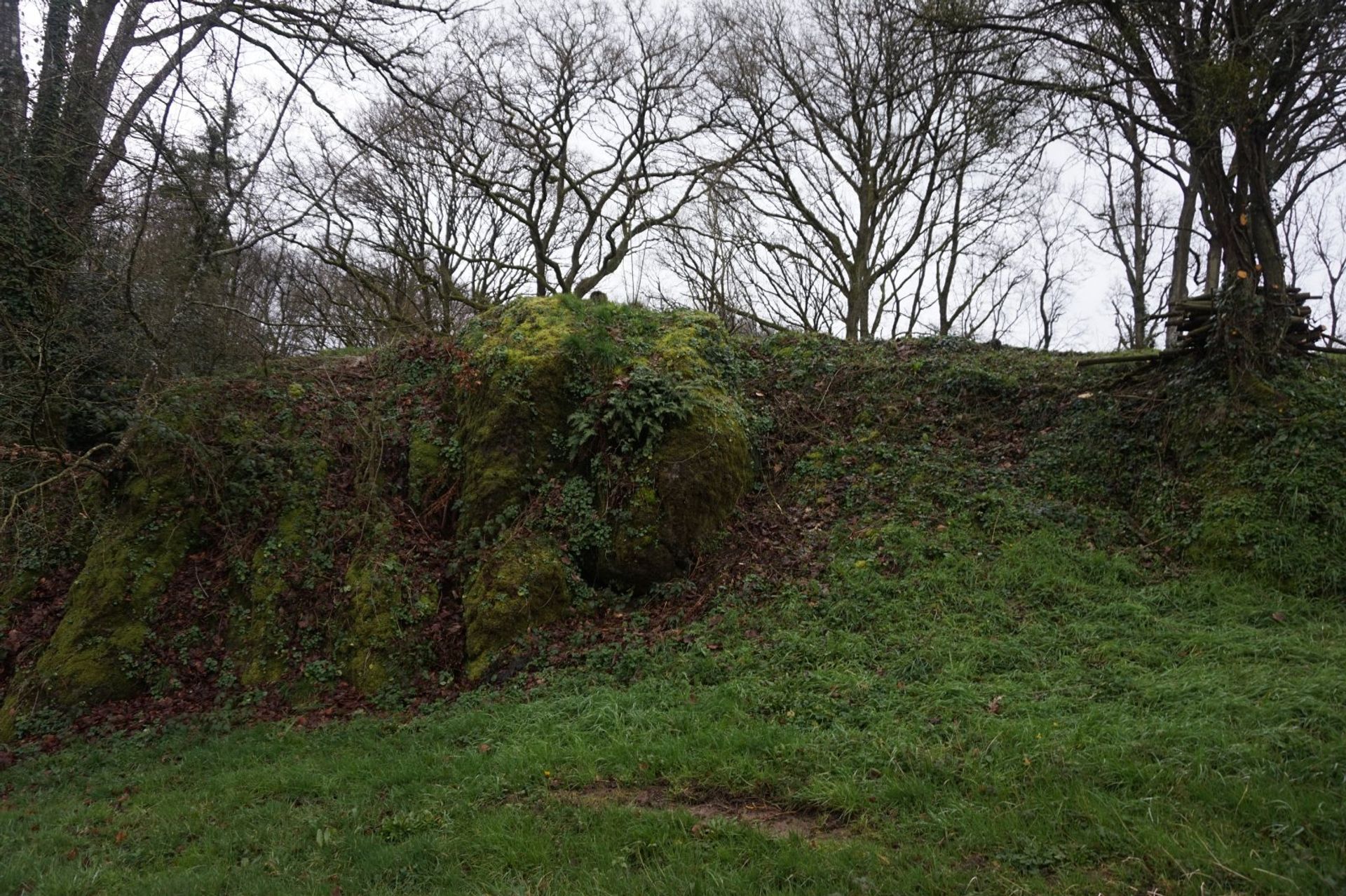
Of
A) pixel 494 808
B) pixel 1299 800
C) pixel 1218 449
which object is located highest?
pixel 1218 449

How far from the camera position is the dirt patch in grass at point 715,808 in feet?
13.2

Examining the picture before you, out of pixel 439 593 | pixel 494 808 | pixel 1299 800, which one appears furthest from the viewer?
pixel 439 593

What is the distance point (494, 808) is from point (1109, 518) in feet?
21.4

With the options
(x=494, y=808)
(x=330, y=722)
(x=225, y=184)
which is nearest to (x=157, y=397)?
(x=225, y=184)

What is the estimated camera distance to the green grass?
350 cm

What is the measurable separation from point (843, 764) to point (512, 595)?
4.08 metres

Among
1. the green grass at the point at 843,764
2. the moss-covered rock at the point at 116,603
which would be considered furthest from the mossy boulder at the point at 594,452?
the moss-covered rock at the point at 116,603

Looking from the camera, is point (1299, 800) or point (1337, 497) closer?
point (1299, 800)

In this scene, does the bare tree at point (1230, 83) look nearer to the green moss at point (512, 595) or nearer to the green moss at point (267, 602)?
the green moss at point (512, 595)

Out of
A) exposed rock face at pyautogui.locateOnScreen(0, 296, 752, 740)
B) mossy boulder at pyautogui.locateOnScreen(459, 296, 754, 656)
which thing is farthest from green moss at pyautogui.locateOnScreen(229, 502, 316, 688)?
mossy boulder at pyautogui.locateOnScreen(459, 296, 754, 656)

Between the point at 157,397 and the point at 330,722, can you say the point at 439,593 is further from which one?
the point at 157,397

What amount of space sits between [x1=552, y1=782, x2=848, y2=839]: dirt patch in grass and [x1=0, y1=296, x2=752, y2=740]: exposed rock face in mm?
2921

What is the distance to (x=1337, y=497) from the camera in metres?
6.40

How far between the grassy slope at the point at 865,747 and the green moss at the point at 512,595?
1.28ft
